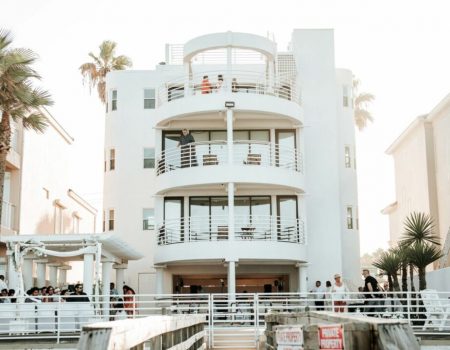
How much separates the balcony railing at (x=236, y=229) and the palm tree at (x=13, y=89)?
279 inches

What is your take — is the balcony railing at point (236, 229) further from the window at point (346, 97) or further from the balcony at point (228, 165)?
the window at point (346, 97)

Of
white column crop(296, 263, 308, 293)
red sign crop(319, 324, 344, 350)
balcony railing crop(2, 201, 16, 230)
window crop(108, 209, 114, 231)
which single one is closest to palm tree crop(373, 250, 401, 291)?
white column crop(296, 263, 308, 293)

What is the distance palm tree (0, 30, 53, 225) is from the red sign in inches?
921

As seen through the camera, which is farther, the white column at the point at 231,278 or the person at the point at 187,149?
the person at the point at 187,149

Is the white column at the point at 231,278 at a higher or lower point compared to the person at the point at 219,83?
lower

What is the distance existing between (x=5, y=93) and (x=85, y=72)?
821 inches

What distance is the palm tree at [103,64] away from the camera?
47.3 meters

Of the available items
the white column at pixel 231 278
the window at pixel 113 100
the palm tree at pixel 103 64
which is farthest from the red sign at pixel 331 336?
the palm tree at pixel 103 64

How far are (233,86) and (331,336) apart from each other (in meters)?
25.8

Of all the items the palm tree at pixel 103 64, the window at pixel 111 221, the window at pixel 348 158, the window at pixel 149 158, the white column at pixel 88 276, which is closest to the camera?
the white column at pixel 88 276

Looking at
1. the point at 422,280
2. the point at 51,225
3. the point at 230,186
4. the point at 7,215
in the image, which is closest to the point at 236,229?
the point at 230,186

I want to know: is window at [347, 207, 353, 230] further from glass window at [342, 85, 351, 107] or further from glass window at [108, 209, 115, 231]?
glass window at [108, 209, 115, 231]

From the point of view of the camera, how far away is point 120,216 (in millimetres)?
34375

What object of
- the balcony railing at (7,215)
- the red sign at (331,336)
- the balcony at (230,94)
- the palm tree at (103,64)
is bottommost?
the red sign at (331,336)
